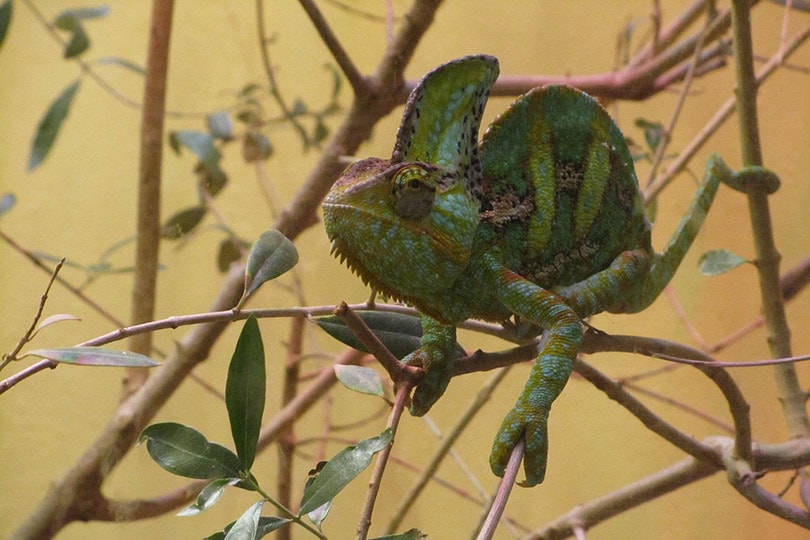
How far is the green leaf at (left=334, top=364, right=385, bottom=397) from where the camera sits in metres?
0.69

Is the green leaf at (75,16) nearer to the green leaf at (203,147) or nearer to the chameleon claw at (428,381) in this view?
the green leaf at (203,147)

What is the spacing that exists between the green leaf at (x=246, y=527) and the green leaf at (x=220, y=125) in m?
Result: 1.31

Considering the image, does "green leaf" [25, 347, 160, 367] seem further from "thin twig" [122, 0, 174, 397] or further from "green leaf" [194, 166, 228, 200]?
"green leaf" [194, 166, 228, 200]

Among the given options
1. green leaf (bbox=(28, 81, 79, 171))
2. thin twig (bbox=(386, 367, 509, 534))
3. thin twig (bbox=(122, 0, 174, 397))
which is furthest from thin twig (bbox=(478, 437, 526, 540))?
green leaf (bbox=(28, 81, 79, 171))

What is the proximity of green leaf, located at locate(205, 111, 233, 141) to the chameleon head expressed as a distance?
1.13m

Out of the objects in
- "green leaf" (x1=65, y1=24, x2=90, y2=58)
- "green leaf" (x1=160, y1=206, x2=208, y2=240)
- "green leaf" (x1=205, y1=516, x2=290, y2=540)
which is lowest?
"green leaf" (x1=205, y1=516, x2=290, y2=540)

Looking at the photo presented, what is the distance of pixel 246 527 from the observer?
558 mm

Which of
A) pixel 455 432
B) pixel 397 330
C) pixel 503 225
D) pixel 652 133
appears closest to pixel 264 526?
pixel 397 330

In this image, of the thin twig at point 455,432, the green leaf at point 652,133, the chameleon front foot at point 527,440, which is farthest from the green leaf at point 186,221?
the chameleon front foot at point 527,440

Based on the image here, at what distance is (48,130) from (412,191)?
128 cm

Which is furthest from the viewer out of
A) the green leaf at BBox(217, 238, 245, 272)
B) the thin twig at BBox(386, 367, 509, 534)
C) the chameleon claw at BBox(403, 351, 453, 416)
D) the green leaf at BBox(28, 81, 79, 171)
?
the green leaf at BBox(217, 238, 245, 272)

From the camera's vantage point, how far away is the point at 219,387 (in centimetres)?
177

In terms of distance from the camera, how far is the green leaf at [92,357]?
22.9 inches

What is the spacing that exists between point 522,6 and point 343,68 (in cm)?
48
